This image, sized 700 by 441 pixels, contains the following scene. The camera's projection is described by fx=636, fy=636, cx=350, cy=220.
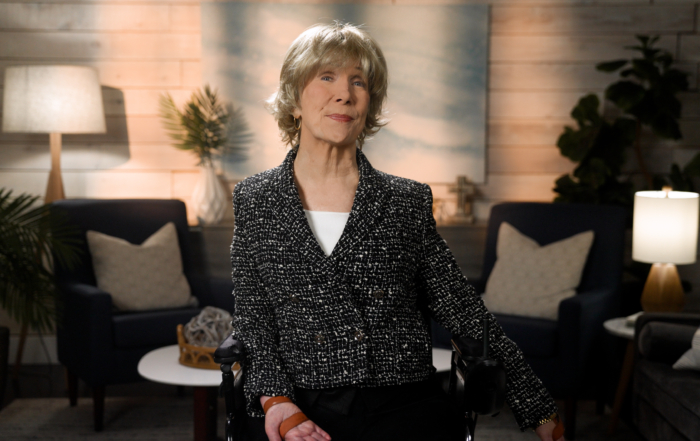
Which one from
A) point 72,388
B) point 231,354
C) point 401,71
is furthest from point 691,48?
point 72,388

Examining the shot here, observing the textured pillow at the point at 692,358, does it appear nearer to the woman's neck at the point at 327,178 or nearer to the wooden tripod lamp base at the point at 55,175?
the woman's neck at the point at 327,178

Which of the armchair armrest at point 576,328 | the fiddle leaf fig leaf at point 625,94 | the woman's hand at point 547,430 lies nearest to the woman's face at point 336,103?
the woman's hand at point 547,430

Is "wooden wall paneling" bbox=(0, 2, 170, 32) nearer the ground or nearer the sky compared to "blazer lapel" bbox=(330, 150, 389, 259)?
nearer the sky

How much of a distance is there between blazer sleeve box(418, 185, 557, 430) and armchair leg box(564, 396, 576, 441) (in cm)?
152

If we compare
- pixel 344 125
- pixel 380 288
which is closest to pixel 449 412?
pixel 380 288

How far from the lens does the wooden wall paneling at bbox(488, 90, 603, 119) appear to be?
3.68 m

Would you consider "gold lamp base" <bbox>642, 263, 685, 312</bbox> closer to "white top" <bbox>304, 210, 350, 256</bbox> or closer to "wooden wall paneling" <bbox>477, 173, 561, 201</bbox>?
"wooden wall paneling" <bbox>477, 173, 561, 201</bbox>

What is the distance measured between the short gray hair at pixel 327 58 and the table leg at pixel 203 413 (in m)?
1.19

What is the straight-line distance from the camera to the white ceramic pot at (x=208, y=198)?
3488 millimetres

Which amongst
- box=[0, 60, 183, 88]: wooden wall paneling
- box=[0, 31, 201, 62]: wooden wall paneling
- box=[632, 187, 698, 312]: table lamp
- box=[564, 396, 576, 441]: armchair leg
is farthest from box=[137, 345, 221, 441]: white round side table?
box=[0, 31, 201, 62]: wooden wall paneling

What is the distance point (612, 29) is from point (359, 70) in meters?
2.89

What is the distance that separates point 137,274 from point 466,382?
213cm

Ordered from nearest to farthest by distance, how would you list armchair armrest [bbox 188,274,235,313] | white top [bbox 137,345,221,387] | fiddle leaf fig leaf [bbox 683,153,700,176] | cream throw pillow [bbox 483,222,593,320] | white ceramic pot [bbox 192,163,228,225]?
white top [bbox 137,345,221,387], cream throw pillow [bbox 483,222,593,320], armchair armrest [bbox 188,274,235,313], fiddle leaf fig leaf [bbox 683,153,700,176], white ceramic pot [bbox 192,163,228,225]

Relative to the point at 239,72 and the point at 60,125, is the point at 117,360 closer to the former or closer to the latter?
the point at 60,125
